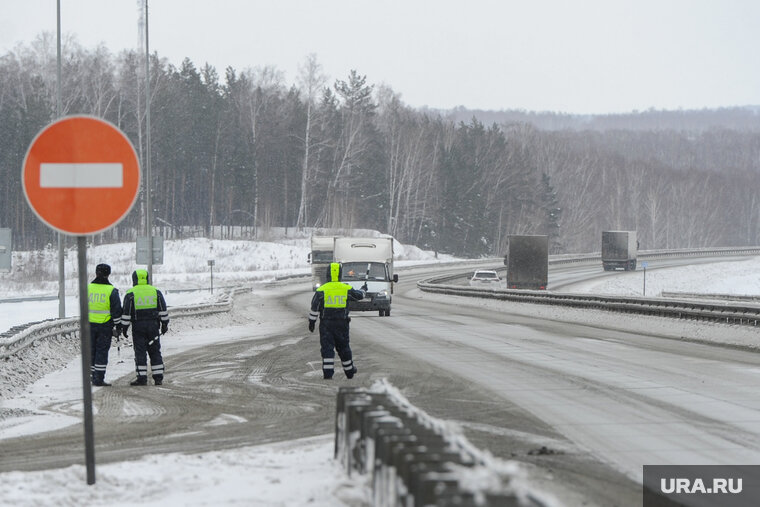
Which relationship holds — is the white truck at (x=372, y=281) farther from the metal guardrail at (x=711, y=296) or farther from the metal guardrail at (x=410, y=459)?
the metal guardrail at (x=410, y=459)

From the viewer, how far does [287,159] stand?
108062mm

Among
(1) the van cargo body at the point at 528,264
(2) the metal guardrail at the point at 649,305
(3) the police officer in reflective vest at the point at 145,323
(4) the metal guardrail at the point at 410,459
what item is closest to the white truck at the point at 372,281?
(2) the metal guardrail at the point at 649,305

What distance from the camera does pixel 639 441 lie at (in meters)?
8.65

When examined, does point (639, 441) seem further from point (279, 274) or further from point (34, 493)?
point (279, 274)

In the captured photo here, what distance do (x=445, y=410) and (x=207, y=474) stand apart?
4196mm

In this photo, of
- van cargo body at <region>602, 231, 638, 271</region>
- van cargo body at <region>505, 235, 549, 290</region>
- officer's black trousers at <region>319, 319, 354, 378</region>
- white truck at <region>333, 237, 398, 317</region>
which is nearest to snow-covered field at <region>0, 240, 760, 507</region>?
officer's black trousers at <region>319, 319, 354, 378</region>

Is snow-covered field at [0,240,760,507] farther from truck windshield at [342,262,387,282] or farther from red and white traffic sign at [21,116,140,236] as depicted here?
truck windshield at [342,262,387,282]

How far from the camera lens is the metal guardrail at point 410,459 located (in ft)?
12.9

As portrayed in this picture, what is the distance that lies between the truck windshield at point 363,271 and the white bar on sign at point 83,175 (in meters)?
27.5

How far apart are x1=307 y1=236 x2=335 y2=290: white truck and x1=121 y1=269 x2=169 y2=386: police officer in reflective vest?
3752 cm

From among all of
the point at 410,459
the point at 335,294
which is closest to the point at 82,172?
Result: the point at 410,459

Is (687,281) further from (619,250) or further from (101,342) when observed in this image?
(101,342)

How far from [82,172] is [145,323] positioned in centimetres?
766

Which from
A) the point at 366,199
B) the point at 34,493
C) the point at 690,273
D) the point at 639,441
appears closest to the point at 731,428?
the point at 639,441
